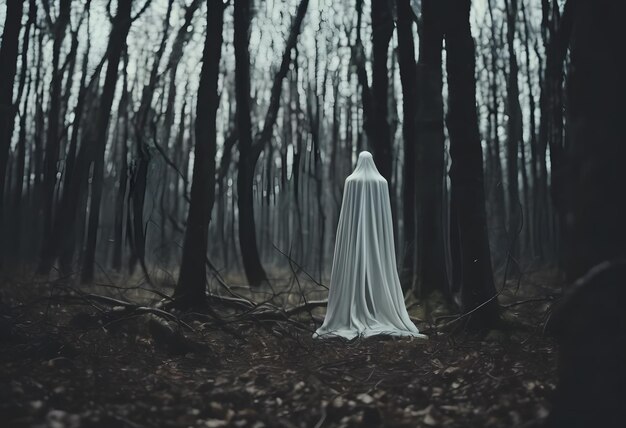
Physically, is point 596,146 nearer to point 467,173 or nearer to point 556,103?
point 467,173

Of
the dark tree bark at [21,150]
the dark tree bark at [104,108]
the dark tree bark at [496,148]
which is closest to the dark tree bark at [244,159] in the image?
the dark tree bark at [104,108]

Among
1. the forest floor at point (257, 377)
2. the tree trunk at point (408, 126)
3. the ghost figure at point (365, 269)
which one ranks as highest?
the tree trunk at point (408, 126)

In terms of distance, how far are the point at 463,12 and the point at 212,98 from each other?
3815 mm

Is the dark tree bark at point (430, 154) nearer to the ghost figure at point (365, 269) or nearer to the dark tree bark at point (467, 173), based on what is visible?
the ghost figure at point (365, 269)

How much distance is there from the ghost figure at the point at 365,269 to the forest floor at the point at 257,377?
39cm

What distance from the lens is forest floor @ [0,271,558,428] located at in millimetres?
3682

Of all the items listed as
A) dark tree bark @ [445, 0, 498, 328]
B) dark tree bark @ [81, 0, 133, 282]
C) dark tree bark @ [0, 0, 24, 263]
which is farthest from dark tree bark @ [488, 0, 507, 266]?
dark tree bark @ [0, 0, 24, 263]

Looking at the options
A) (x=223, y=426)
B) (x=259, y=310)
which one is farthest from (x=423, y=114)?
(x=223, y=426)

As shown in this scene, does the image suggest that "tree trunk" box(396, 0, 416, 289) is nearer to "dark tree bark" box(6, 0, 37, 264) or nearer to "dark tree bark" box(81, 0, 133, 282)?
"dark tree bark" box(81, 0, 133, 282)

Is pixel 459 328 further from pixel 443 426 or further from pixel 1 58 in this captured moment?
pixel 1 58

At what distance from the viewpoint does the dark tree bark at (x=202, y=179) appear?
302 inches

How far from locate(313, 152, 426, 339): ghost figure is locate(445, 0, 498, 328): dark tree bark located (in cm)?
96

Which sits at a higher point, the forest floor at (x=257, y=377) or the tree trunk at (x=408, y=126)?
the tree trunk at (x=408, y=126)

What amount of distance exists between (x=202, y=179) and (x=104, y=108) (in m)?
5.88
